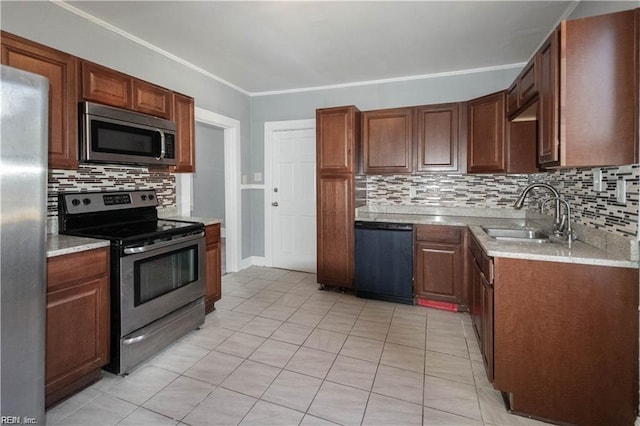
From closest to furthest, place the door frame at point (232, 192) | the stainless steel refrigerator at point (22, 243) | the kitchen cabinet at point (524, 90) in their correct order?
the stainless steel refrigerator at point (22, 243), the kitchen cabinet at point (524, 90), the door frame at point (232, 192)

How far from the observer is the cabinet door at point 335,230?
11.3 feet

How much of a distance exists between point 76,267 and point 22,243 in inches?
16.4

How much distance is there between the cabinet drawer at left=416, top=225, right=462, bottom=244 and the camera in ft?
9.93

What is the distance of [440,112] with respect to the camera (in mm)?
3293

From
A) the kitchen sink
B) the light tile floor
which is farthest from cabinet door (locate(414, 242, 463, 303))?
the kitchen sink

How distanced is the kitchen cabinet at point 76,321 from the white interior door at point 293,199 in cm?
263

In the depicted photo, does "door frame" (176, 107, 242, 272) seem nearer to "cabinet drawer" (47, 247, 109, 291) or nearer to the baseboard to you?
the baseboard

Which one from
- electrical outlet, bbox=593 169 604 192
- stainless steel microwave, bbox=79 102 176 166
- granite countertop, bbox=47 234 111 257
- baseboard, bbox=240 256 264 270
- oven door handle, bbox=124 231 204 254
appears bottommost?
baseboard, bbox=240 256 264 270

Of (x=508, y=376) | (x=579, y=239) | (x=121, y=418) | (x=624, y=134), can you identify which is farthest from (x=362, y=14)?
(x=121, y=418)

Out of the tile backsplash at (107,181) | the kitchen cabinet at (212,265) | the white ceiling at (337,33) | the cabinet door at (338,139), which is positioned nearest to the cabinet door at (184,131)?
the tile backsplash at (107,181)

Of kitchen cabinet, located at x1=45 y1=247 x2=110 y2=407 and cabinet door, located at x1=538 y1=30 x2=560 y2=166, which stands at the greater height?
cabinet door, located at x1=538 y1=30 x2=560 y2=166

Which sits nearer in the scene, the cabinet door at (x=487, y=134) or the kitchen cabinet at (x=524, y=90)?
the kitchen cabinet at (x=524, y=90)

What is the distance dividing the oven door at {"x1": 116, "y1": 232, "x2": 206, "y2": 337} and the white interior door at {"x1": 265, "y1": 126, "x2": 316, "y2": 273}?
1.85 metres

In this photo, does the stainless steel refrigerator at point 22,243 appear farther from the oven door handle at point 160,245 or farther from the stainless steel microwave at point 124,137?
the stainless steel microwave at point 124,137
